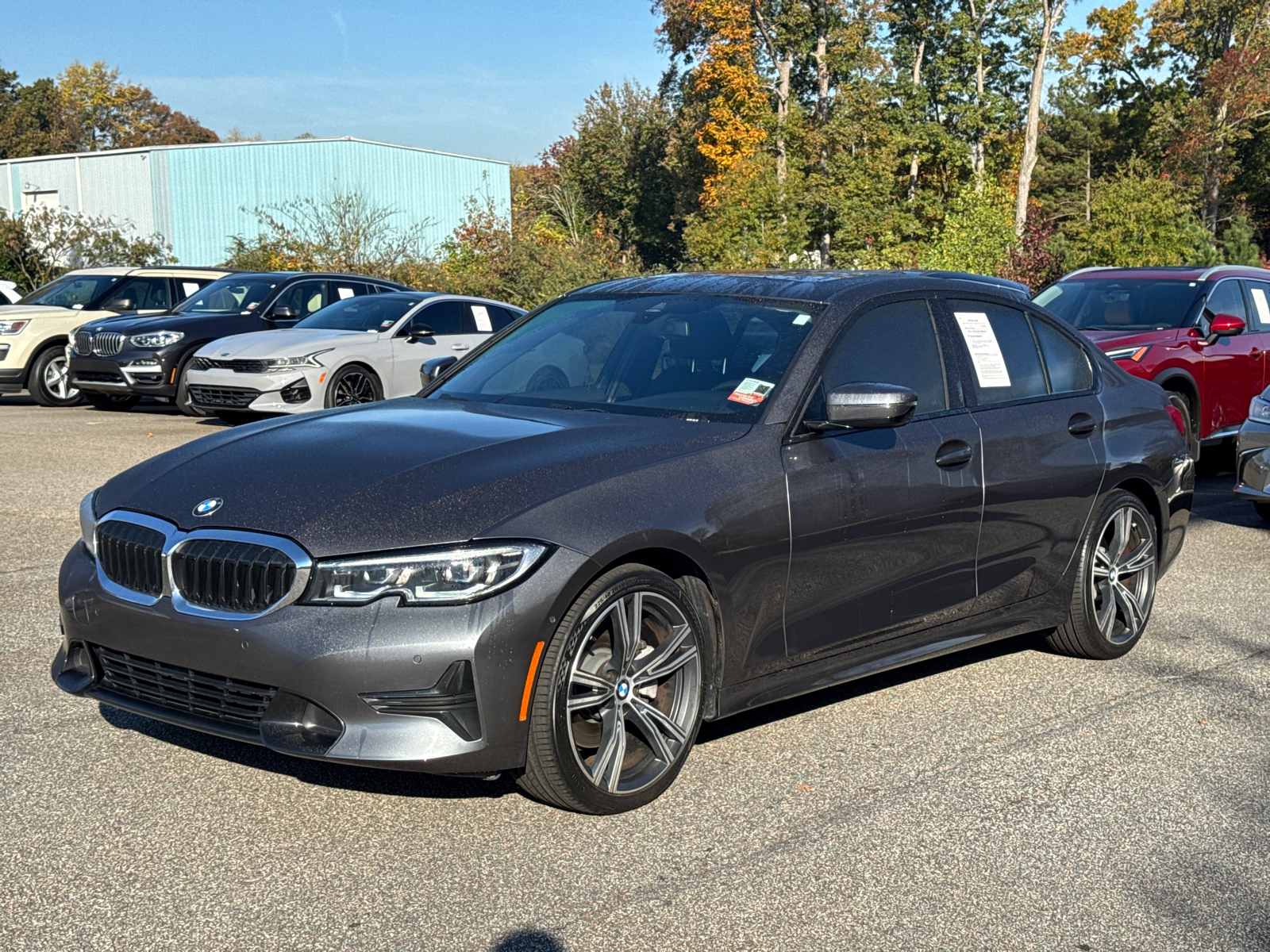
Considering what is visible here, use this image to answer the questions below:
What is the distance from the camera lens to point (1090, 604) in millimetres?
6047

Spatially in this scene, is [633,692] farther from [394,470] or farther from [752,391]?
[752,391]

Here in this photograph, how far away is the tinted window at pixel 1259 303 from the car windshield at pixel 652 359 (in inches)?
368

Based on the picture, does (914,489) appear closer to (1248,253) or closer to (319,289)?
(319,289)

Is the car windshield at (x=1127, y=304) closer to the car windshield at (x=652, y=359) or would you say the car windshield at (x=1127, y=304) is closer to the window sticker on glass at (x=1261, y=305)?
the window sticker on glass at (x=1261, y=305)

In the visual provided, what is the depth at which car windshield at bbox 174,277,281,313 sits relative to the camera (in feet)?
56.6

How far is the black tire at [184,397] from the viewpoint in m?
15.2

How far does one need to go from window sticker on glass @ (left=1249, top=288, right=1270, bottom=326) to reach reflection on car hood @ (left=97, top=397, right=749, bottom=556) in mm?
10126

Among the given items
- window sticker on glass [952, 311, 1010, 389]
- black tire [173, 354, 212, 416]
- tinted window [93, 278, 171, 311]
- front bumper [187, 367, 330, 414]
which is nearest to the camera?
window sticker on glass [952, 311, 1010, 389]

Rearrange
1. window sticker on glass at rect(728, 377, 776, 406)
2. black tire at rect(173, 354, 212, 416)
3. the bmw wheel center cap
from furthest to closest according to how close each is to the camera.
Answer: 1. black tire at rect(173, 354, 212, 416)
2. window sticker on glass at rect(728, 377, 776, 406)
3. the bmw wheel center cap

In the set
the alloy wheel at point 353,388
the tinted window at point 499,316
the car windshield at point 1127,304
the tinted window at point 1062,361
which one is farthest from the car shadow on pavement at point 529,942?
the tinted window at point 499,316

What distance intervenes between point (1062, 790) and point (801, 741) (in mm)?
937

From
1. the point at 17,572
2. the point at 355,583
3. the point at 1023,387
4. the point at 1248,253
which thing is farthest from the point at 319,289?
the point at 1248,253

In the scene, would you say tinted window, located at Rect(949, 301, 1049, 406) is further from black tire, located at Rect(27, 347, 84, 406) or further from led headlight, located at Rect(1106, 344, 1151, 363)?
black tire, located at Rect(27, 347, 84, 406)

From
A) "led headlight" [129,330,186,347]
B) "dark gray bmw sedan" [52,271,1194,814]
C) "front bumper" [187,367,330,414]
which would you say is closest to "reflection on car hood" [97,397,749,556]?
"dark gray bmw sedan" [52,271,1194,814]
